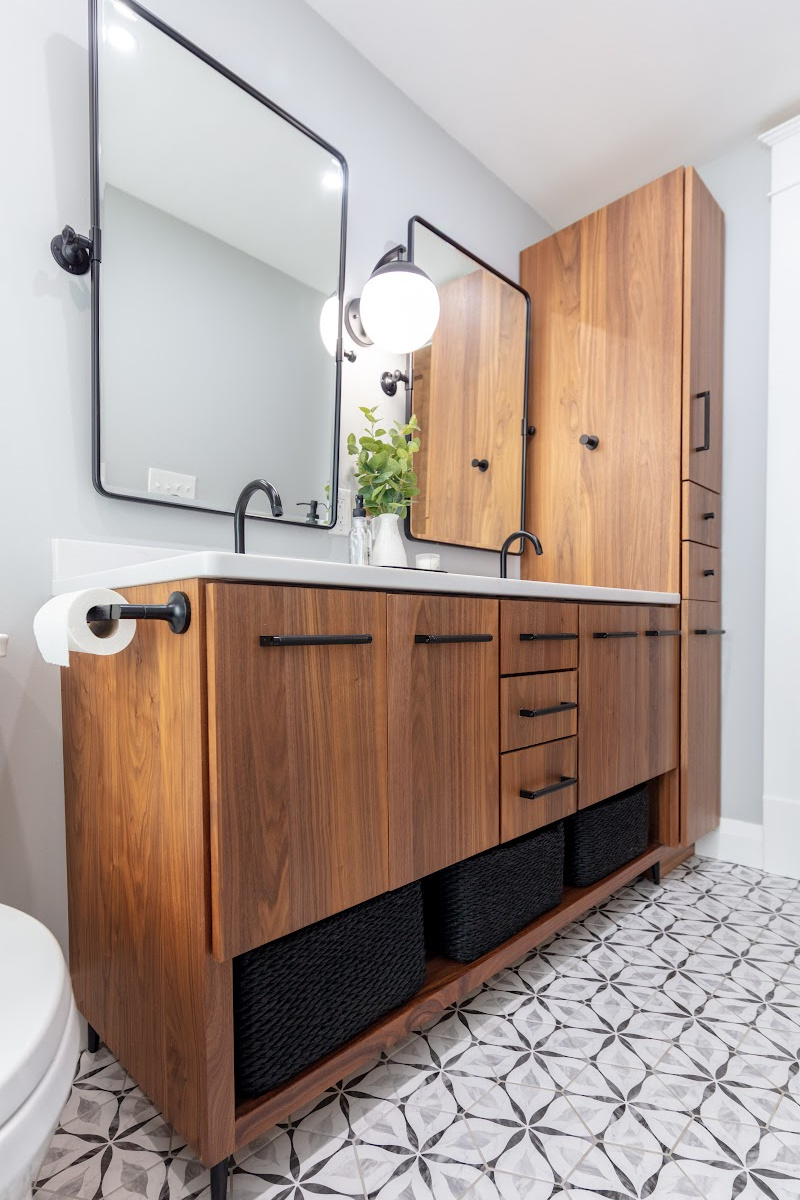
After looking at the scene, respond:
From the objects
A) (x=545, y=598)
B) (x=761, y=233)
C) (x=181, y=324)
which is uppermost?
(x=761, y=233)

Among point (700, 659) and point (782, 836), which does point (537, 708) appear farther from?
point (782, 836)

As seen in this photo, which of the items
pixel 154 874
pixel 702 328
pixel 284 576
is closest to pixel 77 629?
pixel 284 576

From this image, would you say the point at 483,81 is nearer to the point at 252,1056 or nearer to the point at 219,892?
the point at 219,892

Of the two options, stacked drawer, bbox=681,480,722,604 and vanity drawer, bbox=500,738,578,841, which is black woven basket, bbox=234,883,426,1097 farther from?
stacked drawer, bbox=681,480,722,604

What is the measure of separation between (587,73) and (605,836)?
2153 mm

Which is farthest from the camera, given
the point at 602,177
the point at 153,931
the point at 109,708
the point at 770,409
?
the point at 602,177

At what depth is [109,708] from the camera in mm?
1022

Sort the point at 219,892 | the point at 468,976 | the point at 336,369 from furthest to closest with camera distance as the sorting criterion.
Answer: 1. the point at 336,369
2. the point at 468,976
3. the point at 219,892

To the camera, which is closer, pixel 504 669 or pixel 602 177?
pixel 504 669

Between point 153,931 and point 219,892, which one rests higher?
point 219,892

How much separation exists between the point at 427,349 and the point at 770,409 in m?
1.14

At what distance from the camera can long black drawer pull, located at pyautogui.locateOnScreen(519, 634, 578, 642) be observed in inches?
52.6

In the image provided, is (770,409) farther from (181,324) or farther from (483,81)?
(181,324)

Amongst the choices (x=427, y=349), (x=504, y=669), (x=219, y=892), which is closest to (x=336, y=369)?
(x=427, y=349)
